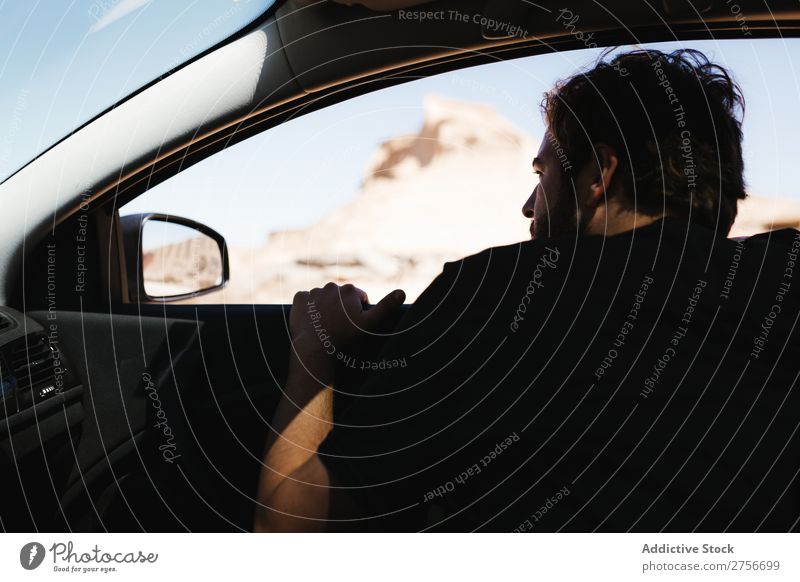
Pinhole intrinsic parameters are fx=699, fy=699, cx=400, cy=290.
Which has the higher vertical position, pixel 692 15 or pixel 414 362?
pixel 692 15

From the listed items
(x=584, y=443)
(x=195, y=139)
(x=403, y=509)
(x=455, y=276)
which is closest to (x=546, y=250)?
(x=455, y=276)

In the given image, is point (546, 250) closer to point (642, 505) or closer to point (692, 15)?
point (642, 505)

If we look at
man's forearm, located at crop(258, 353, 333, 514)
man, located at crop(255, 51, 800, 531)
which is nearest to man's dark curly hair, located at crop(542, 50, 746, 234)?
man, located at crop(255, 51, 800, 531)

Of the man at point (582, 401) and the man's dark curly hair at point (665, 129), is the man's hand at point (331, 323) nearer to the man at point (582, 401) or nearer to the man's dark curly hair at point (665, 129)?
the man at point (582, 401)

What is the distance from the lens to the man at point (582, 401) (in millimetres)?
803

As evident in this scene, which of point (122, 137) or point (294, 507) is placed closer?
point (294, 507)

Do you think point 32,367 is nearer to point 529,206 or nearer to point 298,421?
point 298,421

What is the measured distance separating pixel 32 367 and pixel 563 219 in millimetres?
917

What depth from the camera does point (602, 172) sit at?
1072 mm

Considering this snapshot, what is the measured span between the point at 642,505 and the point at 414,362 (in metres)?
0.32

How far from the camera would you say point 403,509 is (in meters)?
0.89

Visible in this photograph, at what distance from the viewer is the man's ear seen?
1.04 metres

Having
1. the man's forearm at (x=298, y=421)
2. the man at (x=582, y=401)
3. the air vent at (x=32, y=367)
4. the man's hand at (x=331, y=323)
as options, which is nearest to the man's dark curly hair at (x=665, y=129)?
the man at (x=582, y=401)

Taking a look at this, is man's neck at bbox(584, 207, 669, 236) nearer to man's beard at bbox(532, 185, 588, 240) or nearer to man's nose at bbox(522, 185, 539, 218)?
man's beard at bbox(532, 185, 588, 240)
